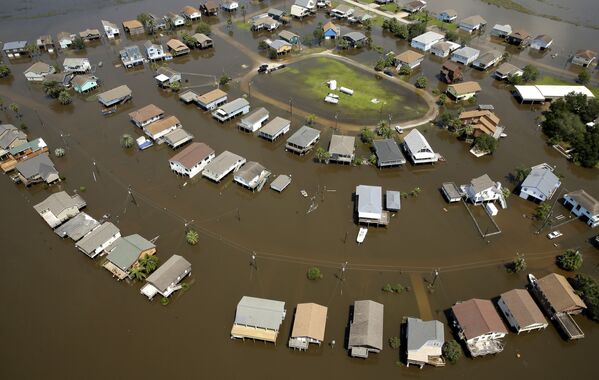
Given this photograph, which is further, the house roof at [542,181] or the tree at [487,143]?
the tree at [487,143]

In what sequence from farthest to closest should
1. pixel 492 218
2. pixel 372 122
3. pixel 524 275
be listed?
pixel 372 122 < pixel 492 218 < pixel 524 275

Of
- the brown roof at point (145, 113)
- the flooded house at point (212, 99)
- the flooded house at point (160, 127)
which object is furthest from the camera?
the flooded house at point (212, 99)

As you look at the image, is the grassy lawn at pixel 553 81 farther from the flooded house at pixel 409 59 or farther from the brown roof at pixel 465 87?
the flooded house at pixel 409 59

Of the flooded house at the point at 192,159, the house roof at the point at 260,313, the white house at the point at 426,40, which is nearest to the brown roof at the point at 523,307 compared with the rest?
the house roof at the point at 260,313

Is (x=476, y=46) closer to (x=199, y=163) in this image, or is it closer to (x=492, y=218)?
(x=492, y=218)

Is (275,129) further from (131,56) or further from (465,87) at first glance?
(131,56)

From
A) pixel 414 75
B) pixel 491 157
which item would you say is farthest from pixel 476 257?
pixel 414 75
